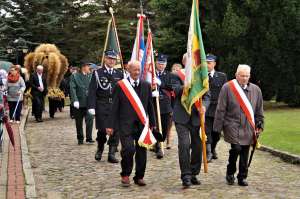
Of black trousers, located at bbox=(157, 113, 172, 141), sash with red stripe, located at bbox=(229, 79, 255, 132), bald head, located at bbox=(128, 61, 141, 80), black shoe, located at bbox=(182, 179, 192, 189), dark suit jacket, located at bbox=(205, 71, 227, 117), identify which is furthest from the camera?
black trousers, located at bbox=(157, 113, 172, 141)

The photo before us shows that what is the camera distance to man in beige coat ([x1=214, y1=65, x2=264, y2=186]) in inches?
350

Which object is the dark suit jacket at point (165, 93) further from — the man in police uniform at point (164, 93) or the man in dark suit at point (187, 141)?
the man in dark suit at point (187, 141)

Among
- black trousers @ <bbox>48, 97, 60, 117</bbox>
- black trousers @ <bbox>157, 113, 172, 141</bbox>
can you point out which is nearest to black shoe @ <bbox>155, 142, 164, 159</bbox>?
black trousers @ <bbox>157, 113, 172, 141</bbox>

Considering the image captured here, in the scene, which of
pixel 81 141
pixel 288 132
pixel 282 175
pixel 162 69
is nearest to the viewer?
pixel 282 175

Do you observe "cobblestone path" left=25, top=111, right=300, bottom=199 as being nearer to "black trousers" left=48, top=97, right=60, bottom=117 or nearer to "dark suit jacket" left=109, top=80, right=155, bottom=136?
"dark suit jacket" left=109, top=80, right=155, bottom=136

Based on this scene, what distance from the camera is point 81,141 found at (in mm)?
14641

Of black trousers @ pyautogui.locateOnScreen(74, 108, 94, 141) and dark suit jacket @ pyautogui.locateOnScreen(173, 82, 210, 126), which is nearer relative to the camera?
dark suit jacket @ pyautogui.locateOnScreen(173, 82, 210, 126)

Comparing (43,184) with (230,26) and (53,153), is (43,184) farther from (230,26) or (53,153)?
(230,26)

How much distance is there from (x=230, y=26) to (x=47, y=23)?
22.0 metres

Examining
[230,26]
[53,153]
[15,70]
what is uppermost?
[230,26]

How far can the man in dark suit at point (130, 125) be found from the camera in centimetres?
898

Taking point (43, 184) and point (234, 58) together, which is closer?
point (43, 184)

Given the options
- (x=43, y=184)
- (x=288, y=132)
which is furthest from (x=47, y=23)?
(x=43, y=184)

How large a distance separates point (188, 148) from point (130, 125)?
913mm
